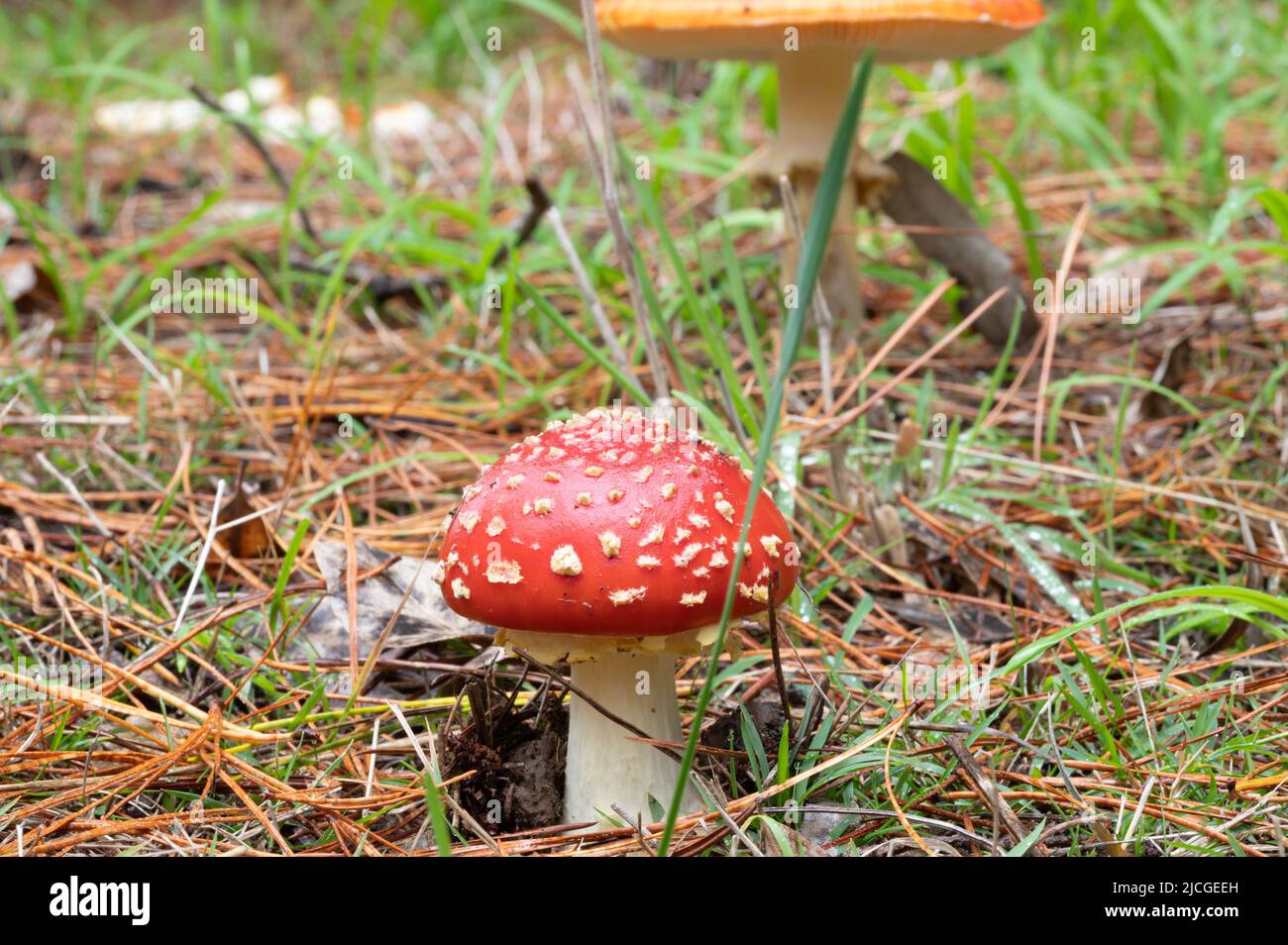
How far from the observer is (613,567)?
184cm

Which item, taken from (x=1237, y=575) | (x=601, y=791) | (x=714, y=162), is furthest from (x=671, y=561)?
(x=714, y=162)

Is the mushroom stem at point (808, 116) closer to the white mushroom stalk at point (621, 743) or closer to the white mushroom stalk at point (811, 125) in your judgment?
the white mushroom stalk at point (811, 125)

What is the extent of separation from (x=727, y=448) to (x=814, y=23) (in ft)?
4.15

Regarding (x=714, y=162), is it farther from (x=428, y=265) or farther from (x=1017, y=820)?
(x=1017, y=820)

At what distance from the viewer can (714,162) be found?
14.8ft

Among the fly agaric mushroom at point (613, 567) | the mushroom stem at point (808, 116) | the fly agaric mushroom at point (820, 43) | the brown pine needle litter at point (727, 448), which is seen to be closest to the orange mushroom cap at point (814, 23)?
the fly agaric mushroom at point (820, 43)

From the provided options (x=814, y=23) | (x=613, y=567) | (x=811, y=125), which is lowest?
(x=613, y=567)

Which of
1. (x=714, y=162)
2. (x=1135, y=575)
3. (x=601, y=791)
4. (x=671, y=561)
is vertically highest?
(x=714, y=162)

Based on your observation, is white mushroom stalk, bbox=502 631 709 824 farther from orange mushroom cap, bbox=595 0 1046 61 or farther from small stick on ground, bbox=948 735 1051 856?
orange mushroom cap, bbox=595 0 1046 61

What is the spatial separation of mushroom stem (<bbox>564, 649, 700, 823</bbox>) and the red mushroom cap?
0.27 m

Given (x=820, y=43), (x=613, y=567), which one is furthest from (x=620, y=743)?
(x=820, y=43)

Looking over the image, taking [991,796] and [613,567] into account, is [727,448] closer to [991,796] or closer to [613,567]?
[613,567]

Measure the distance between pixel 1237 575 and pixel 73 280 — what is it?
4127mm

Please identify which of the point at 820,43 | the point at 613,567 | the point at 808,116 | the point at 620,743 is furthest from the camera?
the point at 808,116
